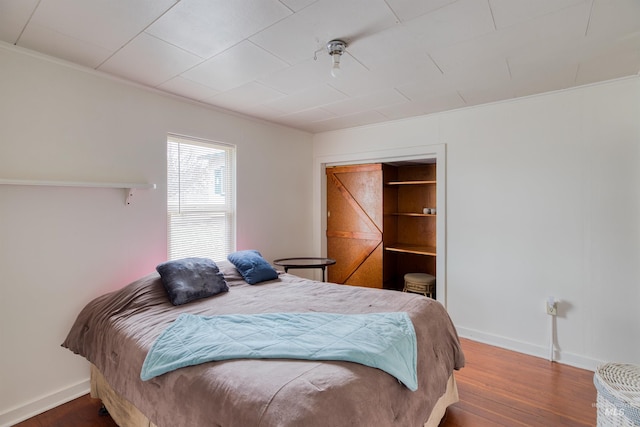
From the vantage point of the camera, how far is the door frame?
3443 millimetres

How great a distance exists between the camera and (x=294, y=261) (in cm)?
390

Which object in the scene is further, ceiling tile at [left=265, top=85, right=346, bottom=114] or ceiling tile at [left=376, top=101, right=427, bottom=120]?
ceiling tile at [left=376, top=101, right=427, bottom=120]

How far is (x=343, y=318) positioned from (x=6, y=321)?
2.21 m

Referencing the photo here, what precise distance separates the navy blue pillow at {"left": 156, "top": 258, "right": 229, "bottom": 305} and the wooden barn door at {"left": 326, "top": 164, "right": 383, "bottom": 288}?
2.04 metres

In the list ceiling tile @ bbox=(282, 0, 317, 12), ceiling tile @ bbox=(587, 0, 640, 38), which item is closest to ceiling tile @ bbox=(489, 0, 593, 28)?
ceiling tile @ bbox=(587, 0, 640, 38)

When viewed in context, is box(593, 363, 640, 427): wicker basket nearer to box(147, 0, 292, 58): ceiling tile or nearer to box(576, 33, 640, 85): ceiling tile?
box(576, 33, 640, 85): ceiling tile

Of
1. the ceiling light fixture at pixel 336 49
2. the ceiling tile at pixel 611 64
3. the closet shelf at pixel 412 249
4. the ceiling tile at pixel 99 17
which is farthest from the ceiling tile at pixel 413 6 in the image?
the closet shelf at pixel 412 249

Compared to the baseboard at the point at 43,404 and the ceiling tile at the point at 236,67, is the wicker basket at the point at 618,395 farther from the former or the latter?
the baseboard at the point at 43,404

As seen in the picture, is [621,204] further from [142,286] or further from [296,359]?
[142,286]

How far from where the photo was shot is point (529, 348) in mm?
2945

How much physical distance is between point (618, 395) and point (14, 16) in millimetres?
3711

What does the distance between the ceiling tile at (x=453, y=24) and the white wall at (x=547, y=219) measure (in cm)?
152

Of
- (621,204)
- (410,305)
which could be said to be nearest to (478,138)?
(621,204)

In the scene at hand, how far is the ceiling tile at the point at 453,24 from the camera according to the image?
1.61m
